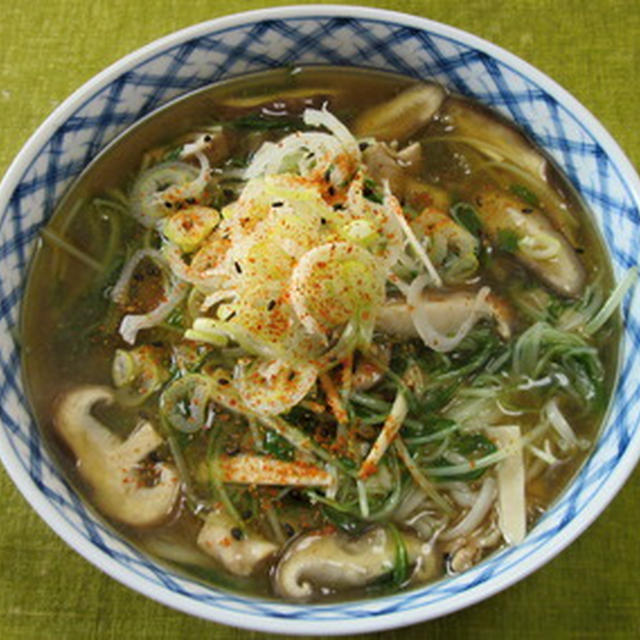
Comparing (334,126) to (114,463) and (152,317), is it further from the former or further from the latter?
(114,463)

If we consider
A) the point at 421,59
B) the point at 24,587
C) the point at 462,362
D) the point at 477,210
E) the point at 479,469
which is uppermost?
the point at 421,59

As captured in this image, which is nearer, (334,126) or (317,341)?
(317,341)

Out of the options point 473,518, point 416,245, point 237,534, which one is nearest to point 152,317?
point 237,534

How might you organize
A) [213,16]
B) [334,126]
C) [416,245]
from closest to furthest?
1. [416,245]
2. [334,126]
3. [213,16]

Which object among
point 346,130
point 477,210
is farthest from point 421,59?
point 477,210

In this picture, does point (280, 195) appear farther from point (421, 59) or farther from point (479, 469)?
point (479, 469)

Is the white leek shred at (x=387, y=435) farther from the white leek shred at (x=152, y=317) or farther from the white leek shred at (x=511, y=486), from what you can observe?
the white leek shred at (x=152, y=317)

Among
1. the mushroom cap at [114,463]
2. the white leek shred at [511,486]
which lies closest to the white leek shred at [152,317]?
the mushroom cap at [114,463]

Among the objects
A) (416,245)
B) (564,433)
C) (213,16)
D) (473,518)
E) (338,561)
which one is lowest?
(338,561)
